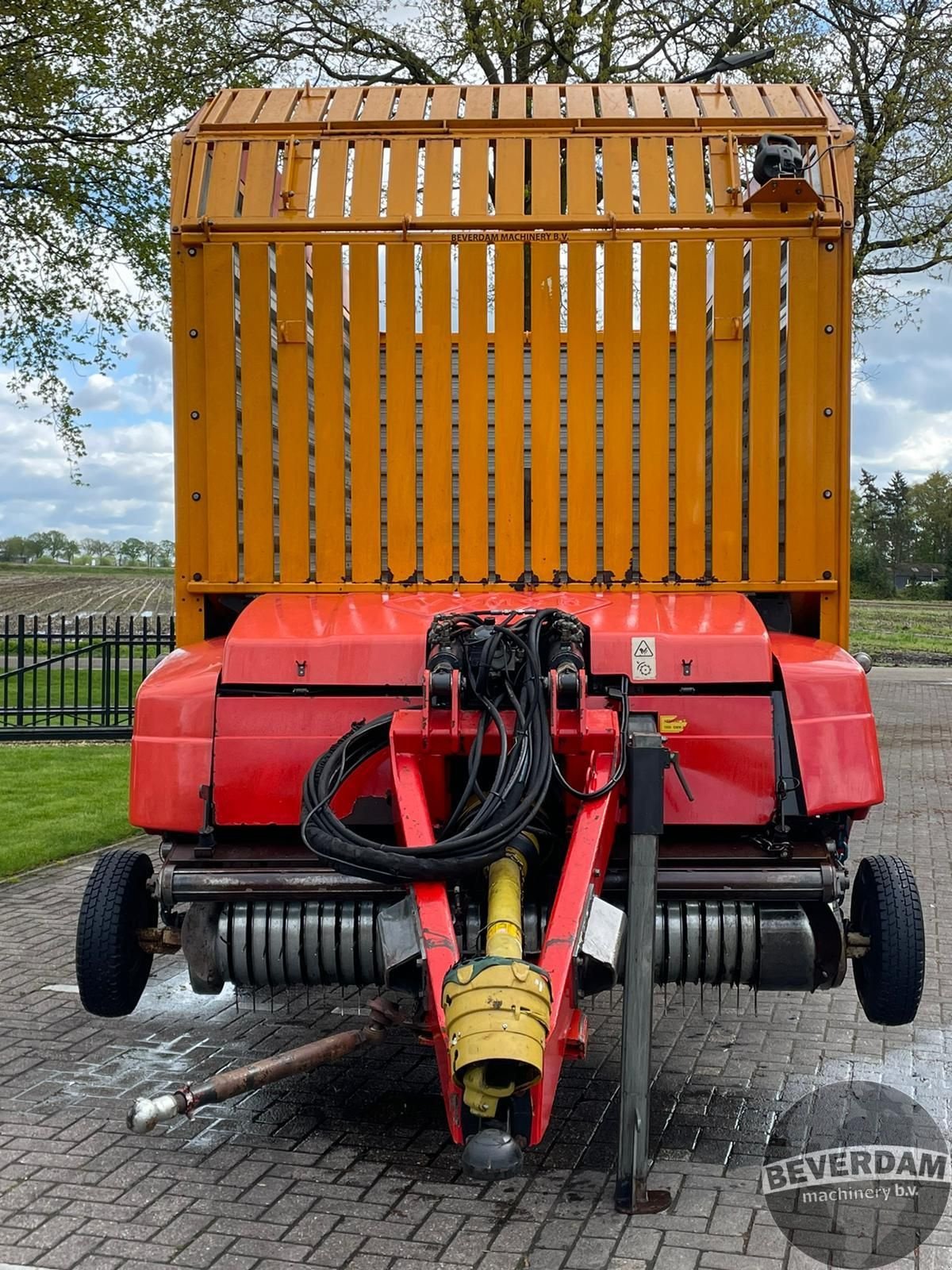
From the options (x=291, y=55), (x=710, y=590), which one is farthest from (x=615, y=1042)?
(x=291, y=55)

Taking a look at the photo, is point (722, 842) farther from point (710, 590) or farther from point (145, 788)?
point (145, 788)

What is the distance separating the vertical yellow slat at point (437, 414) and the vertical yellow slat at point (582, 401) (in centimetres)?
49

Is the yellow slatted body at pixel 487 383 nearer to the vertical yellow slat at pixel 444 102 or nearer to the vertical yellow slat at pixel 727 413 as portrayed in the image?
the vertical yellow slat at pixel 727 413

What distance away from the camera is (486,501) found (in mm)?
5438

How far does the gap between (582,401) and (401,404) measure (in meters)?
0.73

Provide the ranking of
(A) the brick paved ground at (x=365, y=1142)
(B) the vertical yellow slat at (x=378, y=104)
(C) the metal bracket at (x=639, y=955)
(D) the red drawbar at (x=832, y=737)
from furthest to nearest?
(B) the vertical yellow slat at (x=378, y=104) → (D) the red drawbar at (x=832, y=737) → (C) the metal bracket at (x=639, y=955) → (A) the brick paved ground at (x=365, y=1142)

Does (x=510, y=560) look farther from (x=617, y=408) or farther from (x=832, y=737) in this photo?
(x=832, y=737)

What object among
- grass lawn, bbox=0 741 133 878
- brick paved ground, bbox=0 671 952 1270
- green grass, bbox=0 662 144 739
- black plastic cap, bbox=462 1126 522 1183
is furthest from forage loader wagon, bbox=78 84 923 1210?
green grass, bbox=0 662 144 739

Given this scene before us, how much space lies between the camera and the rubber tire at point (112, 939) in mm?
4527

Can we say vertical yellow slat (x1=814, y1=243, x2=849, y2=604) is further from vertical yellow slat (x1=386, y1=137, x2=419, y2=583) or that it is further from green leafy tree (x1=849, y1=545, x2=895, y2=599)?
green leafy tree (x1=849, y1=545, x2=895, y2=599)

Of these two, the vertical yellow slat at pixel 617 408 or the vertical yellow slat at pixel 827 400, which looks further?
the vertical yellow slat at pixel 617 408

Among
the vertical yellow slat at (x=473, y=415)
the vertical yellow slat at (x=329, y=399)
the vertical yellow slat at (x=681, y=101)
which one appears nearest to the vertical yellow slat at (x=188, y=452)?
the vertical yellow slat at (x=329, y=399)

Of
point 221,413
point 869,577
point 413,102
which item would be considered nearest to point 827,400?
point 413,102

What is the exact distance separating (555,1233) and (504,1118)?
2.19ft
